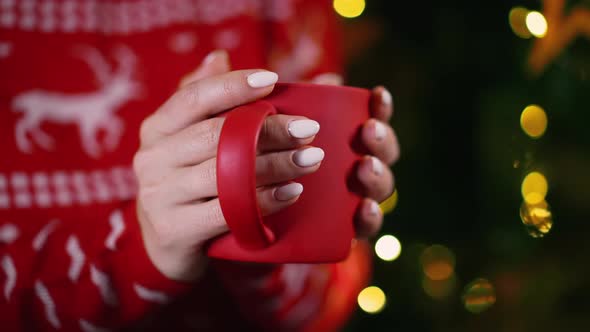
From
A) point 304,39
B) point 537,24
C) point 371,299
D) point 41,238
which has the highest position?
point 304,39

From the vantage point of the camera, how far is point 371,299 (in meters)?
0.88

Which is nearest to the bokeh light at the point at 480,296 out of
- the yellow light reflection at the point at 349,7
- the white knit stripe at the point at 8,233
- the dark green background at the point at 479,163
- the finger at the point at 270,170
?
the dark green background at the point at 479,163

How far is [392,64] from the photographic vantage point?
0.90 meters

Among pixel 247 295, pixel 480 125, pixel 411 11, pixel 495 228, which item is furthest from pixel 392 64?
pixel 247 295

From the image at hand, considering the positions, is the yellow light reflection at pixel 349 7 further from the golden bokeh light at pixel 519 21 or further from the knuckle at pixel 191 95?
the knuckle at pixel 191 95

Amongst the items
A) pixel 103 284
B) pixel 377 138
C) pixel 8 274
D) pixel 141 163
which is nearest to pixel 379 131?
pixel 377 138

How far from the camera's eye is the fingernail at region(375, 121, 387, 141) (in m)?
0.49

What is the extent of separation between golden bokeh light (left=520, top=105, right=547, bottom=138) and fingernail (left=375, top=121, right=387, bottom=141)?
277 millimetres

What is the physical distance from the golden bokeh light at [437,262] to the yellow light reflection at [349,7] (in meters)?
0.44

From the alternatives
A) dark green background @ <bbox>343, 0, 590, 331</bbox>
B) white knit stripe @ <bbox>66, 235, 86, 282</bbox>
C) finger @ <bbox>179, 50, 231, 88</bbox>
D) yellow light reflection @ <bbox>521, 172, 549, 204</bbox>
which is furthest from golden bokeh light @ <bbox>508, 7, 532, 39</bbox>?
white knit stripe @ <bbox>66, 235, 86, 282</bbox>

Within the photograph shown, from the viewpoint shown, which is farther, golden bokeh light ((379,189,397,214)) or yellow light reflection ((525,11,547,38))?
golden bokeh light ((379,189,397,214))

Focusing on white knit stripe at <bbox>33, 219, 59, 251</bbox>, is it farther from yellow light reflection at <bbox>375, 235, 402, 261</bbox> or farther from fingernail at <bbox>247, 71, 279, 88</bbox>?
yellow light reflection at <bbox>375, 235, 402, 261</bbox>

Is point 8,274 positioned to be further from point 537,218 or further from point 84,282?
point 537,218

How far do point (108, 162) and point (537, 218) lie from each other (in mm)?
634
